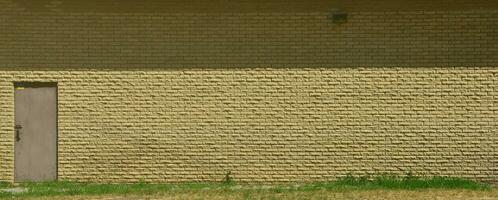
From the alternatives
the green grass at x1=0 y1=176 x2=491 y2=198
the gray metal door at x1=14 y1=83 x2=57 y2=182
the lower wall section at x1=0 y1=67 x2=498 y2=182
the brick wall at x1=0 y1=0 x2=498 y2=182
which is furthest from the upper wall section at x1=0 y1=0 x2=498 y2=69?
the green grass at x1=0 y1=176 x2=491 y2=198

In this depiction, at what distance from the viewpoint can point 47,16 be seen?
1683 cm

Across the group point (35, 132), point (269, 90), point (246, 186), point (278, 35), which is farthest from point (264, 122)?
point (35, 132)

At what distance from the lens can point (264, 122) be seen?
17.0 m

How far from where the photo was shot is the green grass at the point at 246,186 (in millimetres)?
15812

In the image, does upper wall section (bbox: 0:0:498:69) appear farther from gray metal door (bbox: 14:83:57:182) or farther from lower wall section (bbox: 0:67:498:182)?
gray metal door (bbox: 14:83:57:182)

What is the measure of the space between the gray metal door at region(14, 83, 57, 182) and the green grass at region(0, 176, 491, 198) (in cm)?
30

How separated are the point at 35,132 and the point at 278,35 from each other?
173 inches

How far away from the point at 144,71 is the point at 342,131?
3468 millimetres

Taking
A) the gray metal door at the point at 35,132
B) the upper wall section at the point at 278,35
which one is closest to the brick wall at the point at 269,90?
the upper wall section at the point at 278,35

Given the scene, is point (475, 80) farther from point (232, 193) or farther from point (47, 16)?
point (47, 16)

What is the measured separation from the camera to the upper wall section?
666 inches

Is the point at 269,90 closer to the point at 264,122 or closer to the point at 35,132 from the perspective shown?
the point at 264,122

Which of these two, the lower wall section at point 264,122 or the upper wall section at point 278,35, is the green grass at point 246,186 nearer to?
the lower wall section at point 264,122

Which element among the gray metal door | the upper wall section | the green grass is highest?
the upper wall section
